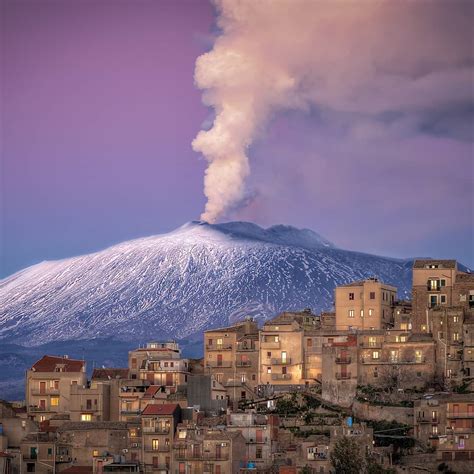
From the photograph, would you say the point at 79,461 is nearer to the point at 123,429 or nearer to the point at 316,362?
the point at 123,429

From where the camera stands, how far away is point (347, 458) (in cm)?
8625

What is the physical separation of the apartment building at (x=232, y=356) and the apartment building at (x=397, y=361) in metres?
8.78

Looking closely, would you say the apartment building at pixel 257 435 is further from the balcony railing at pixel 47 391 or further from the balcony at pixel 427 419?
the balcony railing at pixel 47 391

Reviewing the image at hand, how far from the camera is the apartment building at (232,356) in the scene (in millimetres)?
105500

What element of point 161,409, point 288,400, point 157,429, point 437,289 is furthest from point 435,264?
point 157,429

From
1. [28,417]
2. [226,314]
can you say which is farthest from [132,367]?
[226,314]

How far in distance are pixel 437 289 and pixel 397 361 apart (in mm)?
8473

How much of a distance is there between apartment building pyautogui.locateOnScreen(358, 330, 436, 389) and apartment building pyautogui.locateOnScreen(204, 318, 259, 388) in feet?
28.8

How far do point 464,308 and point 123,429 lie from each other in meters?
23.1

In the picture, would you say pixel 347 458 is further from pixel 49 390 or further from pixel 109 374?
pixel 109 374

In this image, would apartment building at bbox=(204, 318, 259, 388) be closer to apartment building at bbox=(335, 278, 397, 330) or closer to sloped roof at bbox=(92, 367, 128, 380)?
sloped roof at bbox=(92, 367, 128, 380)

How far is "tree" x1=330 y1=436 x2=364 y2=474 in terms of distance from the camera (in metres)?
85.9

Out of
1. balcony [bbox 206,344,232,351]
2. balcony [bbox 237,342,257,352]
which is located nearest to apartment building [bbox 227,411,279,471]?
balcony [bbox 237,342,257,352]

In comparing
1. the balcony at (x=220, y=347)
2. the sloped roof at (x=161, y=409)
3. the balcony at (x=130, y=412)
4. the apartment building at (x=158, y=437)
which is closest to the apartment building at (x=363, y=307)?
the balcony at (x=220, y=347)
